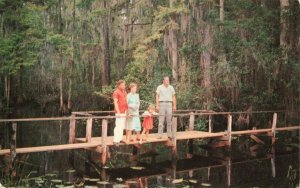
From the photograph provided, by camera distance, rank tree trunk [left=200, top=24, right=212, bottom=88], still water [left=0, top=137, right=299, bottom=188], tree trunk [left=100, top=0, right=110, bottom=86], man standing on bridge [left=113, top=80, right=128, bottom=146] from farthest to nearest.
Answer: tree trunk [left=100, top=0, right=110, bottom=86] → tree trunk [left=200, top=24, right=212, bottom=88] → man standing on bridge [left=113, top=80, right=128, bottom=146] → still water [left=0, top=137, right=299, bottom=188]

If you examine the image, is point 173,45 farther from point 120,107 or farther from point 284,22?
point 120,107

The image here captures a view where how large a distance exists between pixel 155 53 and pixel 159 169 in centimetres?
1047

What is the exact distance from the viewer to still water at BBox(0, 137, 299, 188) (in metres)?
9.18

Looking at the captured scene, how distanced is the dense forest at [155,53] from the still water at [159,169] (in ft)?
11.7

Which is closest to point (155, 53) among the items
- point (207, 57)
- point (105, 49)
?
point (207, 57)

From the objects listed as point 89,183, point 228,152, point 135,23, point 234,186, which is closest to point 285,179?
point 234,186

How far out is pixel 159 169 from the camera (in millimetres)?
10688

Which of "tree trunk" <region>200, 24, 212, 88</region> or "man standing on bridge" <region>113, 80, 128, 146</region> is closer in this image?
"man standing on bridge" <region>113, 80, 128, 146</region>

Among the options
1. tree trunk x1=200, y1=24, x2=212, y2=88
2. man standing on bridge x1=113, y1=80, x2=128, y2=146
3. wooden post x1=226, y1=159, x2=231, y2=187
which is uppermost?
tree trunk x1=200, y1=24, x2=212, y2=88

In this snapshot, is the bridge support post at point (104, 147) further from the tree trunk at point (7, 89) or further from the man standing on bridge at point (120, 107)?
the tree trunk at point (7, 89)

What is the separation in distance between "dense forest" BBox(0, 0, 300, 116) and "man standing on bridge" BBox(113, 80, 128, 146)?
7136 mm

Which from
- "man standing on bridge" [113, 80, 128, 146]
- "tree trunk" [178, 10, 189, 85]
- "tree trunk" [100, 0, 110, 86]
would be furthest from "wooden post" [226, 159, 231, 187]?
"tree trunk" [100, 0, 110, 86]

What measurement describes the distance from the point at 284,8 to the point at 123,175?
30.3ft

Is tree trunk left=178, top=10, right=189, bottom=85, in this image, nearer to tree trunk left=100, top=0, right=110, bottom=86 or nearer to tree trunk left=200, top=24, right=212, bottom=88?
tree trunk left=200, top=24, right=212, bottom=88
